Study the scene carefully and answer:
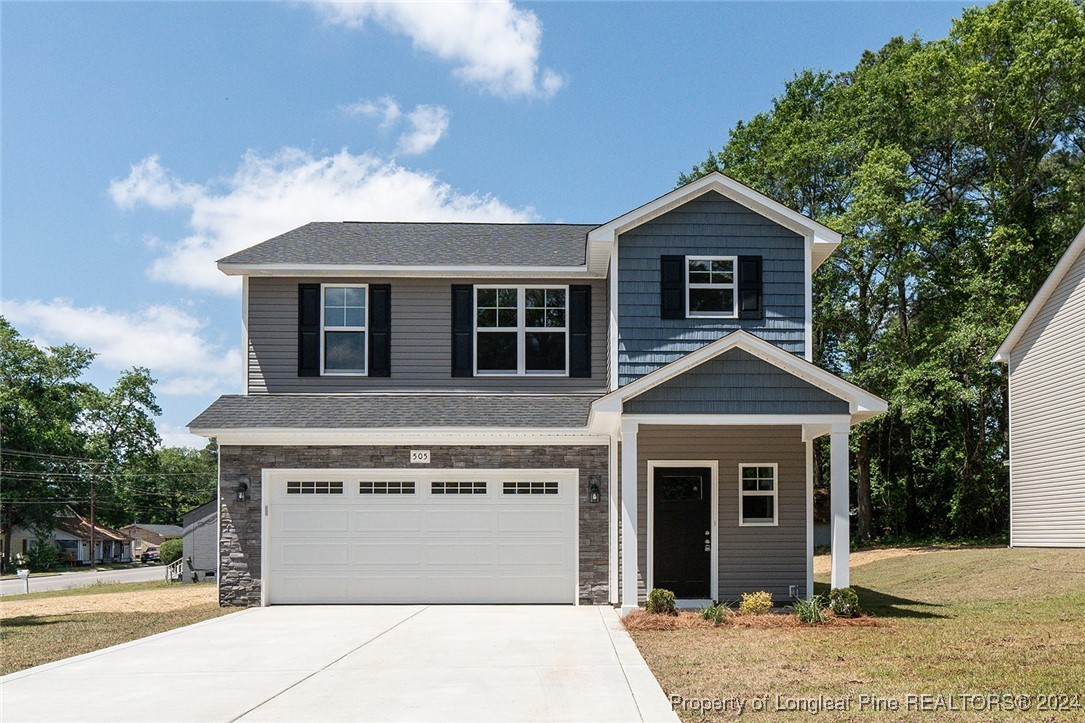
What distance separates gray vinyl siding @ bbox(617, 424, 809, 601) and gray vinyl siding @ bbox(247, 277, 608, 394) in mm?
1914

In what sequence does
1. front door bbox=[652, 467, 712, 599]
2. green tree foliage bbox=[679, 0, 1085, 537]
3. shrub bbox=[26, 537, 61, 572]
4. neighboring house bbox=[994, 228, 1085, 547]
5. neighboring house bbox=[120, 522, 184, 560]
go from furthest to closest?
neighboring house bbox=[120, 522, 184, 560], shrub bbox=[26, 537, 61, 572], green tree foliage bbox=[679, 0, 1085, 537], neighboring house bbox=[994, 228, 1085, 547], front door bbox=[652, 467, 712, 599]

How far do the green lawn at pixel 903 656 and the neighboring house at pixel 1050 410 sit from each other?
705 centimetres

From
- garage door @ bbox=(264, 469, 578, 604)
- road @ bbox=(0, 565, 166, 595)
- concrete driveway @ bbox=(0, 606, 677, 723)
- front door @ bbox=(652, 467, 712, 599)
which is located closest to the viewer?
concrete driveway @ bbox=(0, 606, 677, 723)

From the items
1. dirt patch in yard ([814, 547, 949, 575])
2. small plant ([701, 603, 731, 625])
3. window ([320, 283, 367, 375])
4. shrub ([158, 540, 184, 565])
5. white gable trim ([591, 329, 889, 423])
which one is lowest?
shrub ([158, 540, 184, 565])

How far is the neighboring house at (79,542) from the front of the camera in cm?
6894

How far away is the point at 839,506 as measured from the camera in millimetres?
13844

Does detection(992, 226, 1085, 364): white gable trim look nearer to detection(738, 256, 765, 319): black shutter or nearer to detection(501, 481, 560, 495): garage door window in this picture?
detection(738, 256, 765, 319): black shutter

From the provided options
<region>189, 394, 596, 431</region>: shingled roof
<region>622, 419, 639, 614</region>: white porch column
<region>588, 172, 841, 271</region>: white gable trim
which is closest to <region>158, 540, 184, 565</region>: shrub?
<region>189, 394, 596, 431</region>: shingled roof

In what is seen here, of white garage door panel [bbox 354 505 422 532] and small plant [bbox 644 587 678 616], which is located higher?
white garage door panel [bbox 354 505 422 532]

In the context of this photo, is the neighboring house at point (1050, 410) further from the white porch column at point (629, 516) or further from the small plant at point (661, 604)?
the white porch column at point (629, 516)

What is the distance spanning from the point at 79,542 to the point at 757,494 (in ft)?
247

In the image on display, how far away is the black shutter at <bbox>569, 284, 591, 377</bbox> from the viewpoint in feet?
56.7

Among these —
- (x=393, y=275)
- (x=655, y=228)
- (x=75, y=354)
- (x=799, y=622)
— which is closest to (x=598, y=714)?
(x=799, y=622)

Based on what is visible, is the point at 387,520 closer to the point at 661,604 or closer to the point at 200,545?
the point at 661,604
